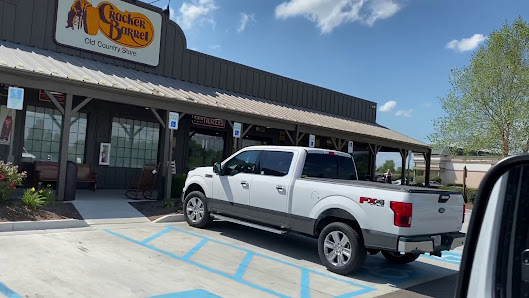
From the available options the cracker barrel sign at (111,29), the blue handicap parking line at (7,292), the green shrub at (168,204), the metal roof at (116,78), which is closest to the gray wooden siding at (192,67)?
the cracker barrel sign at (111,29)

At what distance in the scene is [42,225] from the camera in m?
8.19

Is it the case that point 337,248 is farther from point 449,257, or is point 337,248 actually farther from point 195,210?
point 195,210

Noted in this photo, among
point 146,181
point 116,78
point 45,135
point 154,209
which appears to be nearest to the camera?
point 154,209

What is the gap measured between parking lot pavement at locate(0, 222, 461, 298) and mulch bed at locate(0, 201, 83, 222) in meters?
0.77

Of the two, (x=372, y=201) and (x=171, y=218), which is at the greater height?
(x=372, y=201)

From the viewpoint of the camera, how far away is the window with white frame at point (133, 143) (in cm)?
1542

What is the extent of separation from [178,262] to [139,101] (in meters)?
6.43

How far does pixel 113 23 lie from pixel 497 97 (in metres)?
23.3

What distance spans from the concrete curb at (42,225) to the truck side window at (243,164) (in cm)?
319

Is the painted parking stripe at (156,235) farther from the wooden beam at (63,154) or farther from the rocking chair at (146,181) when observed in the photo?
the rocking chair at (146,181)

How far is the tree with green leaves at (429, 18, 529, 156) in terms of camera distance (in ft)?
85.1

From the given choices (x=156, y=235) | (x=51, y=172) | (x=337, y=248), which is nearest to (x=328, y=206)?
(x=337, y=248)

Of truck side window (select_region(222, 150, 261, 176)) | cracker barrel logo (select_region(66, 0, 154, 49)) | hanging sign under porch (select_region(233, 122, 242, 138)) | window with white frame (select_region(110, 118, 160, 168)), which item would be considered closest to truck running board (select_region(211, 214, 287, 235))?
truck side window (select_region(222, 150, 261, 176))

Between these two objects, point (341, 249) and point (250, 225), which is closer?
point (341, 249)
